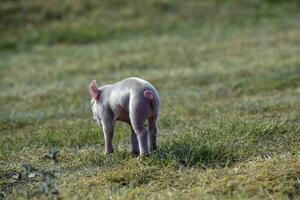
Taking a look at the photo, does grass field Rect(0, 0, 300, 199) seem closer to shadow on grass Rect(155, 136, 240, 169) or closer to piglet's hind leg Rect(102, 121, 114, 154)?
shadow on grass Rect(155, 136, 240, 169)

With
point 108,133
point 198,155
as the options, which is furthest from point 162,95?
point 198,155

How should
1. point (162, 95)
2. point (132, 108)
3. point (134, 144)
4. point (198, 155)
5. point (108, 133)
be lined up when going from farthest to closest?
point (162, 95)
point (108, 133)
point (134, 144)
point (198, 155)
point (132, 108)

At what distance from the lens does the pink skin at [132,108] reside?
25.9 feet

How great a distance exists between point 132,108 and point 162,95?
732 centimetres

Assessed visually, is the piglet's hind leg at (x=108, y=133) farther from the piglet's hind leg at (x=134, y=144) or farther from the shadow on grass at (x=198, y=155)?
the shadow on grass at (x=198, y=155)

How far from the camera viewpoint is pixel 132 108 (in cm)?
788

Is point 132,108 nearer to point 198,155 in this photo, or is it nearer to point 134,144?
point 134,144

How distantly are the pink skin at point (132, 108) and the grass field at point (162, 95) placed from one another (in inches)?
9.9

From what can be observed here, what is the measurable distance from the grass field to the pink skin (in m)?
0.25

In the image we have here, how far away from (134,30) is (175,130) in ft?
55.4

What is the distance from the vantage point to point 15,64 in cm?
2220

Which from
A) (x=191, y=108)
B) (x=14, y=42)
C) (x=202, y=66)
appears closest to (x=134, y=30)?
(x=14, y=42)

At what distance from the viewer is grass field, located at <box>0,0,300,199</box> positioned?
714 centimetres

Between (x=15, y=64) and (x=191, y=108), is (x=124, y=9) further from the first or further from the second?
(x=191, y=108)
